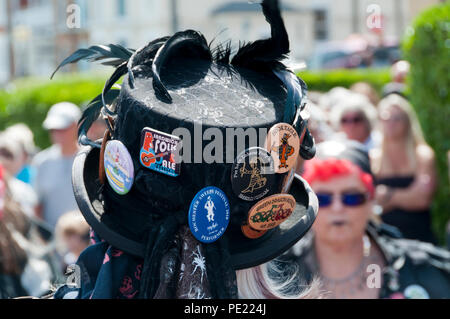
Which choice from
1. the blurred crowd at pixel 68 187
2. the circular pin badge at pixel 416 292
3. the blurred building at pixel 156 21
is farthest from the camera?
the blurred building at pixel 156 21

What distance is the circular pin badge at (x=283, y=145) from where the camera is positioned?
1.39 metres

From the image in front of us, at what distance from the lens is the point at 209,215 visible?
4.52 feet

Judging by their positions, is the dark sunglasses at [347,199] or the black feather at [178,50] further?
the dark sunglasses at [347,199]

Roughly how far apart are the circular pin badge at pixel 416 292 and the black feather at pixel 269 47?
1.68 m

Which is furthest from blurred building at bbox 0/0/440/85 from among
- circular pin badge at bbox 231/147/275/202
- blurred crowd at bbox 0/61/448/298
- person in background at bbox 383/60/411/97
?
circular pin badge at bbox 231/147/275/202

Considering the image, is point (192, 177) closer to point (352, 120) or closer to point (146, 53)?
point (146, 53)

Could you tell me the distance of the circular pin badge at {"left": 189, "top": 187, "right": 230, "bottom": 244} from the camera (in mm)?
1364

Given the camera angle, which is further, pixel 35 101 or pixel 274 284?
pixel 35 101

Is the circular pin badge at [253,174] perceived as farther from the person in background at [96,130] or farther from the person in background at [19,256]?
the person in background at [19,256]

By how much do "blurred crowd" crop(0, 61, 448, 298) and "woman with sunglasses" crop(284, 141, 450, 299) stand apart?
0.13 m

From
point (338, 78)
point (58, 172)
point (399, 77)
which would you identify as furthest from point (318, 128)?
point (338, 78)

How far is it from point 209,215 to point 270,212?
140 mm

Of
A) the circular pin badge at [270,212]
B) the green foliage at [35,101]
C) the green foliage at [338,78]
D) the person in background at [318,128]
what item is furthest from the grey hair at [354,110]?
the green foliage at [338,78]

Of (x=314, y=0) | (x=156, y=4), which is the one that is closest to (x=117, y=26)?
(x=156, y=4)
